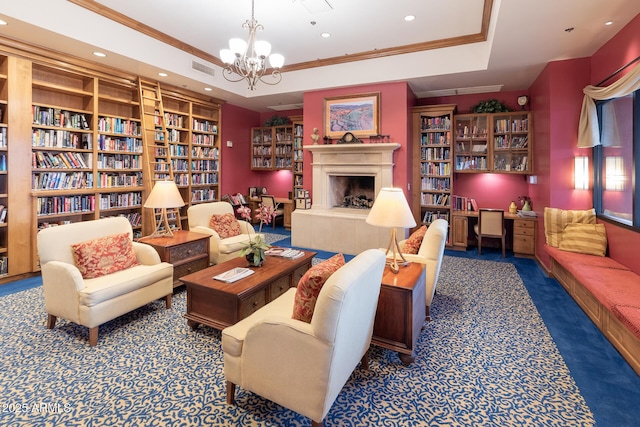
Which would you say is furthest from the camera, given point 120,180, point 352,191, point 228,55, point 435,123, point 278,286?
point 352,191

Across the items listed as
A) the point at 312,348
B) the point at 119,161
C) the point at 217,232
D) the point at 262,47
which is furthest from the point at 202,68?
the point at 312,348

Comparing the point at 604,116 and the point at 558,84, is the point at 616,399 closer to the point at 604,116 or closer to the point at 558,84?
the point at 604,116

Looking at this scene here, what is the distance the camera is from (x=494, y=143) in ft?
19.8

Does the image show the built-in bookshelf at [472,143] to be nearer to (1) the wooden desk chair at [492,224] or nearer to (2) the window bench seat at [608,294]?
(1) the wooden desk chair at [492,224]

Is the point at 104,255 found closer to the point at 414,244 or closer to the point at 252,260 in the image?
the point at 252,260

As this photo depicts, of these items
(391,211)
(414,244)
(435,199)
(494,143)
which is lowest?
(414,244)

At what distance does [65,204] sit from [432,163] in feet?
20.3

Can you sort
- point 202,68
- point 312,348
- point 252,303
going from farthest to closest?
1. point 202,68
2. point 252,303
3. point 312,348

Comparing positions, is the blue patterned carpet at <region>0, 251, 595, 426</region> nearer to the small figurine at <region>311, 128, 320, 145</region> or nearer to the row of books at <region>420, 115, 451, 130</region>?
the row of books at <region>420, 115, 451, 130</region>

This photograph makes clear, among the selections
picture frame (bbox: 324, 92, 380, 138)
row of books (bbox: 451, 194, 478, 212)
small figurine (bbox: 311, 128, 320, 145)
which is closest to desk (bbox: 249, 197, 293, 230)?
small figurine (bbox: 311, 128, 320, 145)

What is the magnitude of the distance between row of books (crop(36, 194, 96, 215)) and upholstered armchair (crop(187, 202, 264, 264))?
1.68m

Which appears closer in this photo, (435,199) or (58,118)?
(58,118)

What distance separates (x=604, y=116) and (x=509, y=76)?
1.71m

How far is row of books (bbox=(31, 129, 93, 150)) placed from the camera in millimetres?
4492
